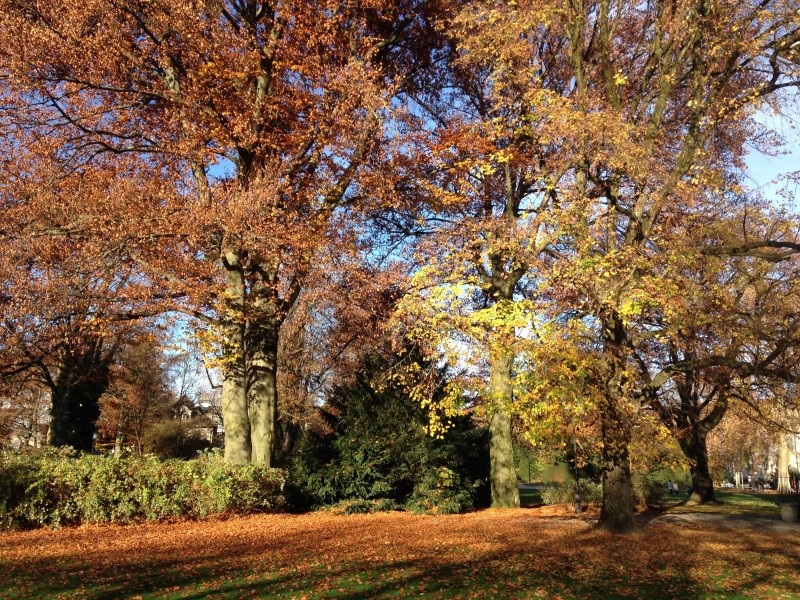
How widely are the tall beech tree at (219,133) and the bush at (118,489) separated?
4.32ft

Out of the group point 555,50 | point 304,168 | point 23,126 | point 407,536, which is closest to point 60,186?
point 23,126

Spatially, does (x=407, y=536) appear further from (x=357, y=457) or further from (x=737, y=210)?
(x=737, y=210)

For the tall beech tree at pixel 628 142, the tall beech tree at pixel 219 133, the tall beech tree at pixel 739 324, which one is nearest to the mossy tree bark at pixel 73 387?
the tall beech tree at pixel 219 133

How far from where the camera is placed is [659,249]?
47.5ft

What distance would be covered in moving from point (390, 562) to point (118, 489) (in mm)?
6969

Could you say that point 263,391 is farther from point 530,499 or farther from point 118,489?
point 530,499

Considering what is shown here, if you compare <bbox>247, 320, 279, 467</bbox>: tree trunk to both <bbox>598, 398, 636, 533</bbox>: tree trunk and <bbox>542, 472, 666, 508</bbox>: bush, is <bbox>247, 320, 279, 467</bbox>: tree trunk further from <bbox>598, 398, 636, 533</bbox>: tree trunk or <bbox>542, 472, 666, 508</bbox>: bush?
<bbox>542, 472, 666, 508</bbox>: bush

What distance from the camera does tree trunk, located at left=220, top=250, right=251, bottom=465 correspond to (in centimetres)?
1537

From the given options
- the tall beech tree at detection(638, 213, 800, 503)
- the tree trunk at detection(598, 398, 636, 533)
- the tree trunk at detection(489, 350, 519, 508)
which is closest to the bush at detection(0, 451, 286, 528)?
the tree trunk at detection(489, 350, 519, 508)

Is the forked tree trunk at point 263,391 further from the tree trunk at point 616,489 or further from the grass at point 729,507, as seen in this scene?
the grass at point 729,507

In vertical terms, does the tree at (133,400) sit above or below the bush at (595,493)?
above

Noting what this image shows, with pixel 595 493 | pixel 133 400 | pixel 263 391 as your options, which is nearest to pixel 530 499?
pixel 595 493

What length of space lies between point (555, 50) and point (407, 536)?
1554 centimetres

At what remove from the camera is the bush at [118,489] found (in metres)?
11.4
